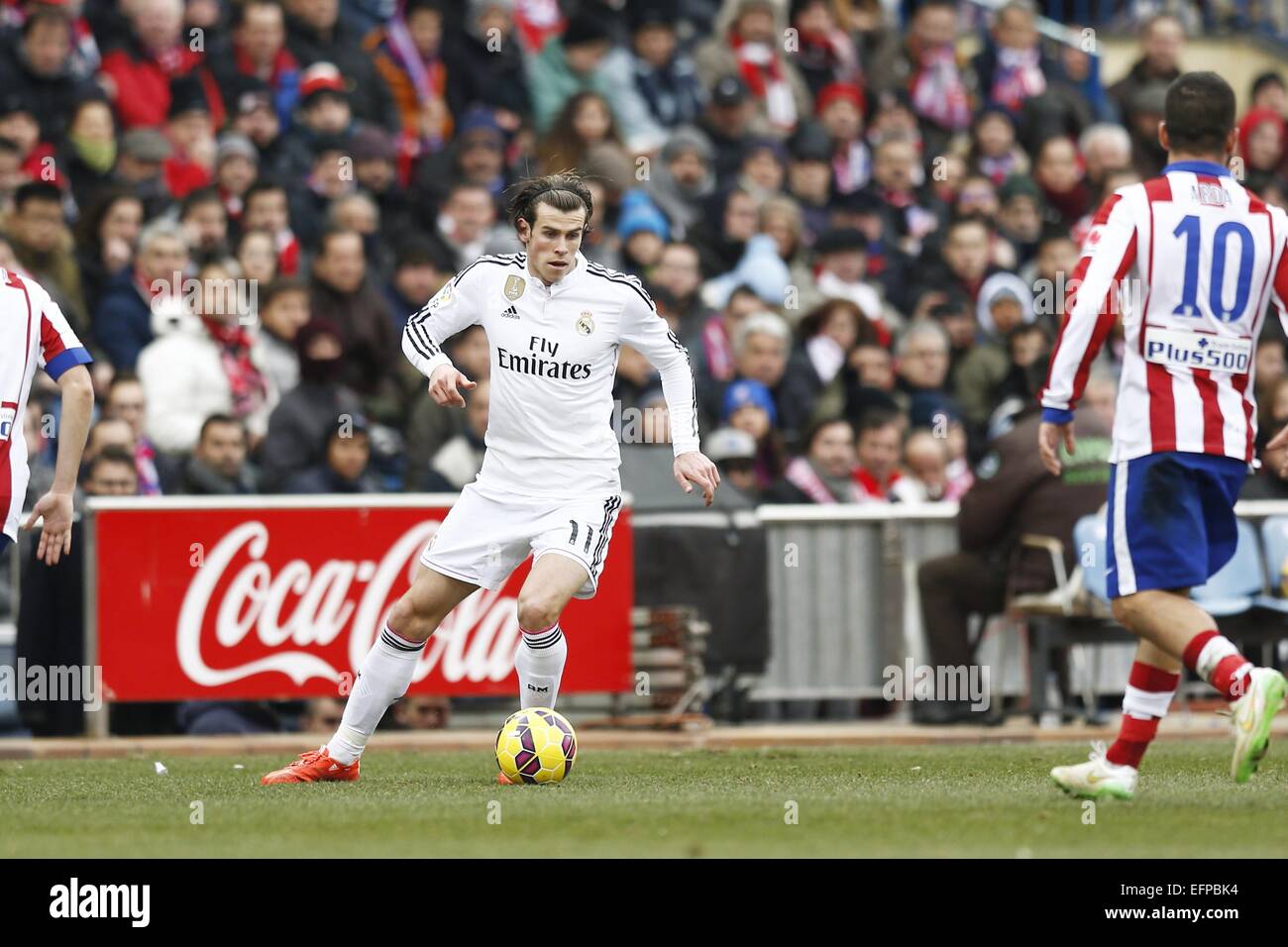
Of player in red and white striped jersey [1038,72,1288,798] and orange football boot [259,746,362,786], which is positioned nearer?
player in red and white striped jersey [1038,72,1288,798]

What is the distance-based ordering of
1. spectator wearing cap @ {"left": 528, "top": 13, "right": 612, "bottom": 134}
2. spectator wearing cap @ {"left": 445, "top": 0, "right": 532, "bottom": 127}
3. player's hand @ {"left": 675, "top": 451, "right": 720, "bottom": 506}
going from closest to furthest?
player's hand @ {"left": 675, "top": 451, "right": 720, "bottom": 506} → spectator wearing cap @ {"left": 445, "top": 0, "right": 532, "bottom": 127} → spectator wearing cap @ {"left": 528, "top": 13, "right": 612, "bottom": 134}

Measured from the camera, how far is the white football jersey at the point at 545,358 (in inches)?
399

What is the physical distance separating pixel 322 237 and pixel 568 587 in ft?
22.2

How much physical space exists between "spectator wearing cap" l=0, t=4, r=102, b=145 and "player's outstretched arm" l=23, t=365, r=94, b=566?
7732mm

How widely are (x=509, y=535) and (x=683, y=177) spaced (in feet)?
30.6

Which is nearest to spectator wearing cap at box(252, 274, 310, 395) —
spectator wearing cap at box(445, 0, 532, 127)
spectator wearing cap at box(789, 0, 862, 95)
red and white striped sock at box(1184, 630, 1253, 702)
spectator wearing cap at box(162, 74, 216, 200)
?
spectator wearing cap at box(162, 74, 216, 200)

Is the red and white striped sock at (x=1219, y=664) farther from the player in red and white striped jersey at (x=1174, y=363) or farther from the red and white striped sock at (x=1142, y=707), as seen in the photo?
the red and white striped sock at (x=1142, y=707)

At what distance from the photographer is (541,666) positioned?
33.8 ft

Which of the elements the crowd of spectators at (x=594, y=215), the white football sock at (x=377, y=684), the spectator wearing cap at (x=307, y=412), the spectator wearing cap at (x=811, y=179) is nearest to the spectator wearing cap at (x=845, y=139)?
the crowd of spectators at (x=594, y=215)

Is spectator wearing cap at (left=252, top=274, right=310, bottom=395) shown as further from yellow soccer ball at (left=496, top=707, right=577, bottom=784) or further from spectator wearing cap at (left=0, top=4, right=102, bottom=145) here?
yellow soccer ball at (left=496, top=707, right=577, bottom=784)

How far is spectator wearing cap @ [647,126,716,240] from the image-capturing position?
1870 centimetres

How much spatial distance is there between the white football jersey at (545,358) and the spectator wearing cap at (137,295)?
5.59 metres

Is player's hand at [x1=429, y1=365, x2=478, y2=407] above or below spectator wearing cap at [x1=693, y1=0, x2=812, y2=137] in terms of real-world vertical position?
below
